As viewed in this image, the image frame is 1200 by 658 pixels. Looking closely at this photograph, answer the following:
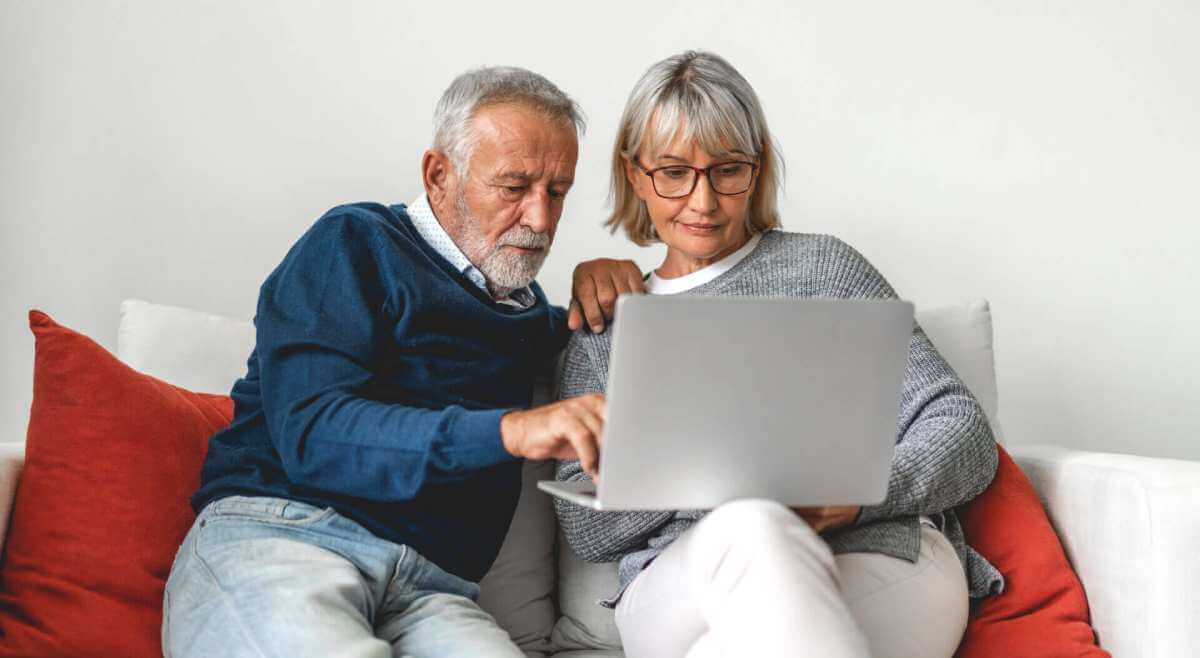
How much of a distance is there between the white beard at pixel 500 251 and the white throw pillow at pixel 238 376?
301 millimetres

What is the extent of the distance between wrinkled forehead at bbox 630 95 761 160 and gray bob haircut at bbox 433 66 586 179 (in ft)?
0.48

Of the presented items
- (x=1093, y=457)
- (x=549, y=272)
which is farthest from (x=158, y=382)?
(x=1093, y=457)

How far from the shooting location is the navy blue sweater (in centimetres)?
146

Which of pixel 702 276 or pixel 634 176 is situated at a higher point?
pixel 634 176

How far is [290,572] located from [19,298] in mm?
1223

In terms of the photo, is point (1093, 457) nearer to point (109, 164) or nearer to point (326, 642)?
point (326, 642)

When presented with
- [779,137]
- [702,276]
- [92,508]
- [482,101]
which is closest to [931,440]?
[702,276]

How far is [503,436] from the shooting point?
54.9 inches

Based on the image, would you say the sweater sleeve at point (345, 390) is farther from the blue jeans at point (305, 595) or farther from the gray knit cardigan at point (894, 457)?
the gray knit cardigan at point (894, 457)

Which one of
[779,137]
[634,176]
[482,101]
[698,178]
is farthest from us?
[779,137]

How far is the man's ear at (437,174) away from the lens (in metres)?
1.77

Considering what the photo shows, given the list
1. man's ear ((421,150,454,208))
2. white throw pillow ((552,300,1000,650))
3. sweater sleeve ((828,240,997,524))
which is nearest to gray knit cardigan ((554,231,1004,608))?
sweater sleeve ((828,240,997,524))

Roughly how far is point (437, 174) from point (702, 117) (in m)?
0.41

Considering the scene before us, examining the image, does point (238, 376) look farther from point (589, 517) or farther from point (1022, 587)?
point (1022, 587)
